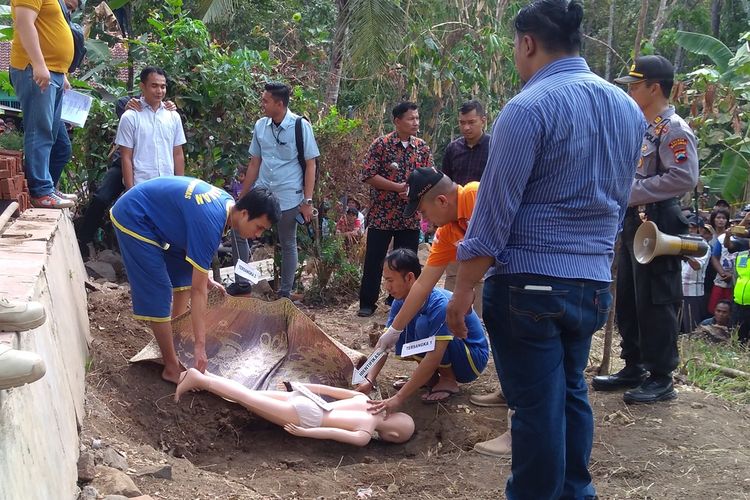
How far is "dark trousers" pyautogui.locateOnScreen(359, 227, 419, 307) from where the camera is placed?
7086 millimetres

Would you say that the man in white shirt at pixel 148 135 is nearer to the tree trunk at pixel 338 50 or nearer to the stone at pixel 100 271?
the stone at pixel 100 271

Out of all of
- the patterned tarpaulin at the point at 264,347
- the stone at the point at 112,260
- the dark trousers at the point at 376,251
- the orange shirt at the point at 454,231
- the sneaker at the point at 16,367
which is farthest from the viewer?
the stone at the point at 112,260

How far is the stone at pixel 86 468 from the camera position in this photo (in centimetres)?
307

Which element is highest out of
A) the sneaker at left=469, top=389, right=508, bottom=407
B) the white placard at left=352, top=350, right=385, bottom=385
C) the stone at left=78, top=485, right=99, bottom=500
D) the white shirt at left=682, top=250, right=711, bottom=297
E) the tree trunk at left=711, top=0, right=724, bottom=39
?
the tree trunk at left=711, top=0, right=724, bottom=39

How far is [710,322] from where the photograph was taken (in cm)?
877

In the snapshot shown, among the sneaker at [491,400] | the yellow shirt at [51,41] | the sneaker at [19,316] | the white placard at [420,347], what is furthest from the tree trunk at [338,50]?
the sneaker at [19,316]

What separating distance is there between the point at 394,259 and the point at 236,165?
11.9 ft

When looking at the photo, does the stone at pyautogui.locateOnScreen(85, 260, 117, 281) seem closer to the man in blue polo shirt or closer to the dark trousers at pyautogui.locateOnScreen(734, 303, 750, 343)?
the man in blue polo shirt

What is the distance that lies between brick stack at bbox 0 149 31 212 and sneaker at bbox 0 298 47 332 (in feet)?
7.26

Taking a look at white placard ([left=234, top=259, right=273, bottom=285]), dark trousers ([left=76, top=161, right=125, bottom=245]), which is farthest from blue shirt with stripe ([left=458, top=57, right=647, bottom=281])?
dark trousers ([left=76, top=161, right=125, bottom=245])

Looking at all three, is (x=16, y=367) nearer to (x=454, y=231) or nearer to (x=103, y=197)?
(x=454, y=231)

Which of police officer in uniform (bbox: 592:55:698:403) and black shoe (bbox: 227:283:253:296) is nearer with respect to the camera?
police officer in uniform (bbox: 592:55:698:403)

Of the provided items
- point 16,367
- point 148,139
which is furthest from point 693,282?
point 16,367

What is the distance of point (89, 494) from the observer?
2904mm
